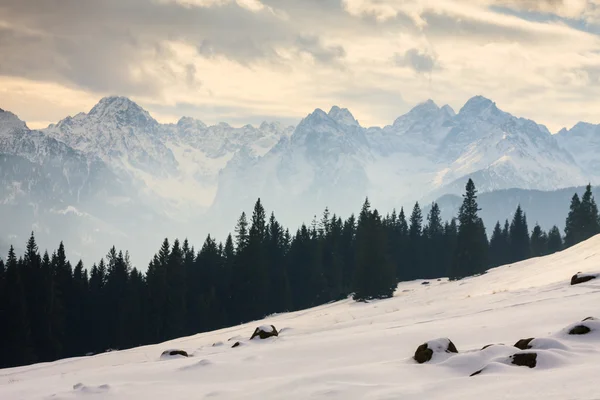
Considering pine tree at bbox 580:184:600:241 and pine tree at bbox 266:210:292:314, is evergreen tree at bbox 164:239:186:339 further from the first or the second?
pine tree at bbox 580:184:600:241

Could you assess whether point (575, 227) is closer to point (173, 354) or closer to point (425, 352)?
point (173, 354)

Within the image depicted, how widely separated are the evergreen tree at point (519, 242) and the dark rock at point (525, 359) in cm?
10071

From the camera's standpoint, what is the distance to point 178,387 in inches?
528

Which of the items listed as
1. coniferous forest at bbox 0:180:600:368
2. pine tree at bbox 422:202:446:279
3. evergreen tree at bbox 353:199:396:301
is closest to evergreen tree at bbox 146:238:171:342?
coniferous forest at bbox 0:180:600:368

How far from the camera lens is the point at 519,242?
354 feet

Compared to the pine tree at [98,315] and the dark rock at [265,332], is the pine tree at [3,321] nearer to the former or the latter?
the pine tree at [98,315]

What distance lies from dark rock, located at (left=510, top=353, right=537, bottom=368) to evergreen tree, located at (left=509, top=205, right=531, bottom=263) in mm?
100708

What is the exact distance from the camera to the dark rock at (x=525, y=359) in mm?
11289

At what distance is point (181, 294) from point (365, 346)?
57911mm

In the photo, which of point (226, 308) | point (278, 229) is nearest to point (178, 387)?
point (226, 308)

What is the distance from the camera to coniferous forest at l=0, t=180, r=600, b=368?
64.2 m

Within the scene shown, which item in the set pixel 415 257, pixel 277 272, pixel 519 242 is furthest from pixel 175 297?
pixel 519 242

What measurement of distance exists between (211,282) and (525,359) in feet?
232

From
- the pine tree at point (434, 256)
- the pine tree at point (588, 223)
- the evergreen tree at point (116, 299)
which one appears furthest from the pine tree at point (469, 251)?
the evergreen tree at point (116, 299)
